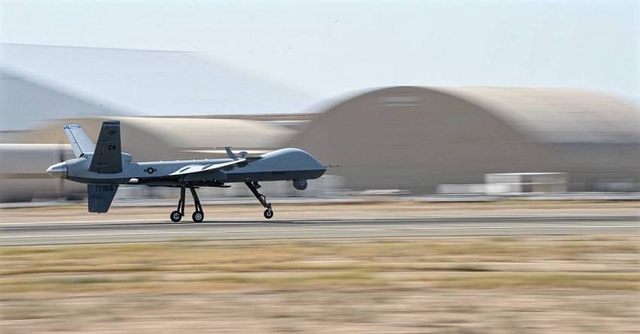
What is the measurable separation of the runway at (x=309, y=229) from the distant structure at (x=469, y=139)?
38.8 m

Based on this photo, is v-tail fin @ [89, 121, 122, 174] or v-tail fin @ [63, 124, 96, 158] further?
v-tail fin @ [63, 124, 96, 158]

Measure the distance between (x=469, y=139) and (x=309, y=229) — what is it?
48.3 metres

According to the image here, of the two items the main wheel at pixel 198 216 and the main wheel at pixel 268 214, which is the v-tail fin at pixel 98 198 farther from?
the main wheel at pixel 268 214

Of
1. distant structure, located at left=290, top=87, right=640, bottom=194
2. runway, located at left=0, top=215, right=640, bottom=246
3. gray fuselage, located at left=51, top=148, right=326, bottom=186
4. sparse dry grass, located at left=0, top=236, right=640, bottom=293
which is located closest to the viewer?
sparse dry grass, located at left=0, top=236, right=640, bottom=293

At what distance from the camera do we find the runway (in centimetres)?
3203

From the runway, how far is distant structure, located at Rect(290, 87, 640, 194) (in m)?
38.8

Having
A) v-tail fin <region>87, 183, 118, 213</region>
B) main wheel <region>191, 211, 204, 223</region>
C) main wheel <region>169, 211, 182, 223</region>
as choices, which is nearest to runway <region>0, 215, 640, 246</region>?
main wheel <region>169, 211, 182, 223</region>

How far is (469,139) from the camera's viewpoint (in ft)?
269

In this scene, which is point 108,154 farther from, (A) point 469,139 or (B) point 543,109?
(B) point 543,109

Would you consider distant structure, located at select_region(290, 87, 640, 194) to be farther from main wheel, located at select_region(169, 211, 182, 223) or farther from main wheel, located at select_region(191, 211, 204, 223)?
main wheel, located at select_region(169, 211, 182, 223)

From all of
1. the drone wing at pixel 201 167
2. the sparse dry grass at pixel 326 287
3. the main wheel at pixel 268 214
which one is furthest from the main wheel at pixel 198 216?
the sparse dry grass at pixel 326 287

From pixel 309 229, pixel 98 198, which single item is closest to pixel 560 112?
pixel 98 198

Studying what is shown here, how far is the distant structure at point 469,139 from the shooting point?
7988cm

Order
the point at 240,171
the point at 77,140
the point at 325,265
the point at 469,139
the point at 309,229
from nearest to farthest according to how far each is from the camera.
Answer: the point at 325,265
the point at 309,229
the point at 240,171
the point at 77,140
the point at 469,139
